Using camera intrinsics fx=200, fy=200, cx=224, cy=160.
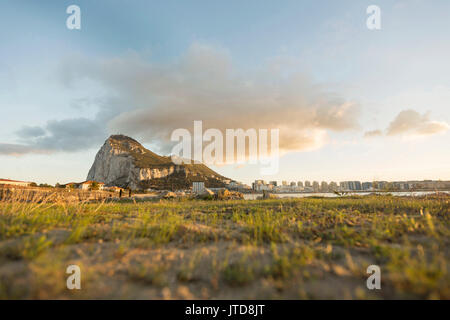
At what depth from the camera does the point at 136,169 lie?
11162 cm

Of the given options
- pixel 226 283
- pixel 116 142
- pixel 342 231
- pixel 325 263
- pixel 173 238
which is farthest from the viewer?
pixel 116 142

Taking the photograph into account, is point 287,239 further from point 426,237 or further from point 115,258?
point 115,258

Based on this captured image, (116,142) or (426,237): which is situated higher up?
(116,142)

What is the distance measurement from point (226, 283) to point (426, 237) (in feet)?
13.5

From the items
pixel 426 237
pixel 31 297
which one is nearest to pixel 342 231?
pixel 426 237

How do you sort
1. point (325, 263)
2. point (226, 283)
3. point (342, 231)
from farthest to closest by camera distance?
point (342, 231) < point (325, 263) < point (226, 283)

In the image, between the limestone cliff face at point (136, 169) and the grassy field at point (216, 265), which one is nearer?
the grassy field at point (216, 265)

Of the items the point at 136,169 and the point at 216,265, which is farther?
the point at 136,169

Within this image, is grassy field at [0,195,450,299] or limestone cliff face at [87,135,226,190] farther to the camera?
limestone cliff face at [87,135,226,190]

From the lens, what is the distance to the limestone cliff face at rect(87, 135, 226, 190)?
108m

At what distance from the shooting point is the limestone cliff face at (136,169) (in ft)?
355
